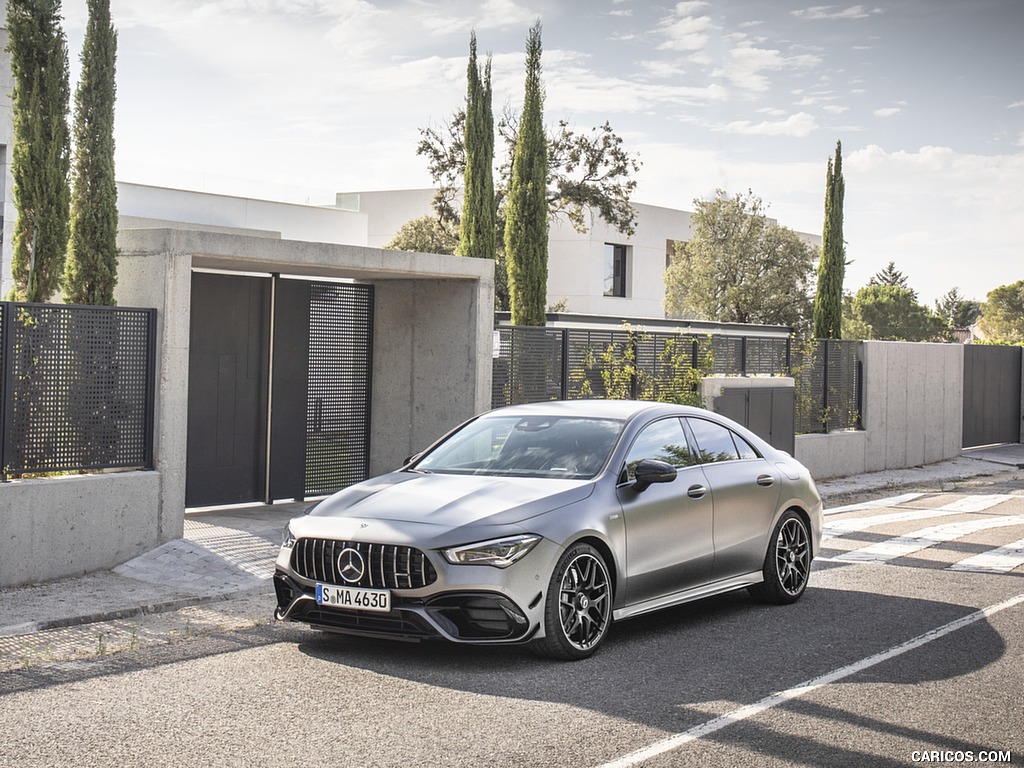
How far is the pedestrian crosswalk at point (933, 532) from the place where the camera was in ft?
39.0

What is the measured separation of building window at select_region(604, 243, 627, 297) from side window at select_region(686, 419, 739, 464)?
151ft

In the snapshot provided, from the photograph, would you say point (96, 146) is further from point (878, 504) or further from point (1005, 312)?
point (1005, 312)

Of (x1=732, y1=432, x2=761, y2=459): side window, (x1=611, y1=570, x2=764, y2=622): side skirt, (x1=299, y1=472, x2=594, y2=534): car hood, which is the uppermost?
(x1=732, y1=432, x2=761, y2=459): side window

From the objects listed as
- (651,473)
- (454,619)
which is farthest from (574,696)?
(651,473)

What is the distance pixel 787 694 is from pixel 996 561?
596 cm

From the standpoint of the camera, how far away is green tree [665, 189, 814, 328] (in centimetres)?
4959

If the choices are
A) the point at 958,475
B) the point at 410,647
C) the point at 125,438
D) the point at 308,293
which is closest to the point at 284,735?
the point at 410,647

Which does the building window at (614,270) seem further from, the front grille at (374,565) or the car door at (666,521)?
the front grille at (374,565)

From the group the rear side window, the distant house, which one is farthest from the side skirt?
the distant house

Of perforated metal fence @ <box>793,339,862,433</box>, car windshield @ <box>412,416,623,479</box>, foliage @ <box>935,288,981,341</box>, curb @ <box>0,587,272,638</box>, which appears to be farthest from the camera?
foliage @ <box>935,288,981,341</box>

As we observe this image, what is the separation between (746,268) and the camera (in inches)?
1971

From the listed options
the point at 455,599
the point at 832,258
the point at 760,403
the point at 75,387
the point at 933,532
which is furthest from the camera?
the point at 832,258

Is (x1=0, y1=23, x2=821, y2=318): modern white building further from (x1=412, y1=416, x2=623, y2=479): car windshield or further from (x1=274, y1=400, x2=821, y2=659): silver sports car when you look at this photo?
(x1=274, y1=400, x2=821, y2=659): silver sports car

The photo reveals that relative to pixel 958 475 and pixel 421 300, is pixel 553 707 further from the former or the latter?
pixel 958 475
